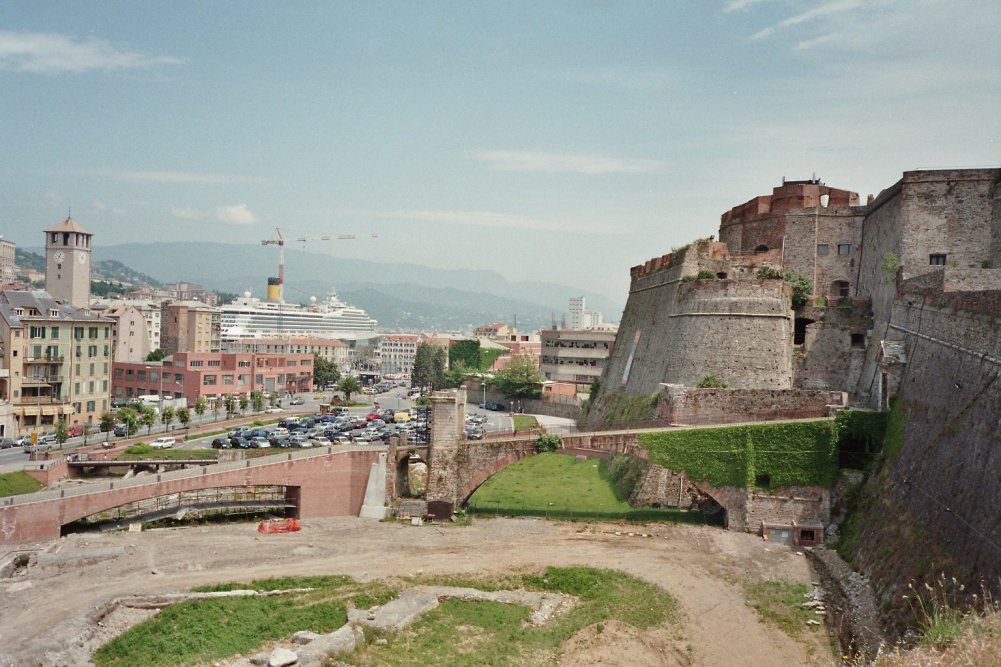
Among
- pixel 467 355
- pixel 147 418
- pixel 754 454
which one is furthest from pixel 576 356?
pixel 754 454

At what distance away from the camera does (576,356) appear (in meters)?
99.8

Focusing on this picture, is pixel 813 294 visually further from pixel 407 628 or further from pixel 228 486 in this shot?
pixel 228 486

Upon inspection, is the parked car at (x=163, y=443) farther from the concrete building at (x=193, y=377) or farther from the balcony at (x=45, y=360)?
the concrete building at (x=193, y=377)

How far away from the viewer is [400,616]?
25.3m

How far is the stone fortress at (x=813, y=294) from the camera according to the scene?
1481 inches

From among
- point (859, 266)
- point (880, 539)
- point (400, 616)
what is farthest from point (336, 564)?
point (859, 266)

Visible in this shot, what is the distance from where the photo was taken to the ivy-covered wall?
34156 millimetres

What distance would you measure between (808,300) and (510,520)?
21.4m

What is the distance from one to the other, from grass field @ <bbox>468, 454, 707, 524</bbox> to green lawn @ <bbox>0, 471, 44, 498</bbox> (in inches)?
860

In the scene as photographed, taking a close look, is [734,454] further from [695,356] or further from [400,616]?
[400,616]

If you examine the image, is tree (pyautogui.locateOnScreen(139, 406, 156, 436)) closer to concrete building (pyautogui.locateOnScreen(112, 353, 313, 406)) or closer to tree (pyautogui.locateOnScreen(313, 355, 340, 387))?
concrete building (pyautogui.locateOnScreen(112, 353, 313, 406))

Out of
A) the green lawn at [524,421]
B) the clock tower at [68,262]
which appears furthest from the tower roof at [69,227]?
the green lawn at [524,421]

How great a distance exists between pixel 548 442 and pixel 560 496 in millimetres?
5069

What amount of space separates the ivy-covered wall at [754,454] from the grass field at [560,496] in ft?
8.88
